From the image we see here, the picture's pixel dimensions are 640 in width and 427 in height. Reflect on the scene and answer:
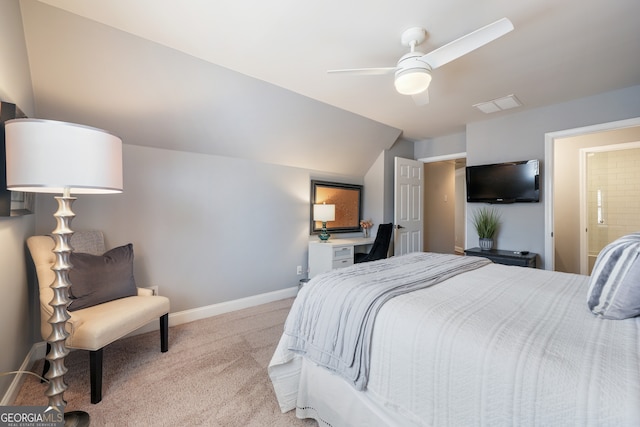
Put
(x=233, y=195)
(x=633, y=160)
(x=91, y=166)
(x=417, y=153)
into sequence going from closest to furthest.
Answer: (x=91, y=166) → (x=233, y=195) → (x=633, y=160) → (x=417, y=153)

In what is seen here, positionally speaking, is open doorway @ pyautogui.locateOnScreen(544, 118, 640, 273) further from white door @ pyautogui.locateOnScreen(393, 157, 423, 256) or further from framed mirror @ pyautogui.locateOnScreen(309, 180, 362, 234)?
framed mirror @ pyautogui.locateOnScreen(309, 180, 362, 234)

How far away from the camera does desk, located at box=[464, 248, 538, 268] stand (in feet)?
10.2

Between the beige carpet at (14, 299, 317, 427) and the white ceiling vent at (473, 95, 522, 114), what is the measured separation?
11.2ft

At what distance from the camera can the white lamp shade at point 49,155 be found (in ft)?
4.03

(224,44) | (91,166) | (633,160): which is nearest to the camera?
(91,166)

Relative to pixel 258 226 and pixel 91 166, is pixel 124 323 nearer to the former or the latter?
pixel 91 166

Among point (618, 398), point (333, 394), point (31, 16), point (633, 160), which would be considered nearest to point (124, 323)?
point (333, 394)

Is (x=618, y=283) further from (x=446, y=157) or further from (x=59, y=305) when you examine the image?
(x=446, y=157)

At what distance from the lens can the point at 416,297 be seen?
1.34 metres

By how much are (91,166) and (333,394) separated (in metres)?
1.66

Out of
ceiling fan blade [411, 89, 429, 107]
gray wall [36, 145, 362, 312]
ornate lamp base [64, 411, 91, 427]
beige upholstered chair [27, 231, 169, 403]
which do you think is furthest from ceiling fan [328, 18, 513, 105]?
ornate lamp base [64, 411, 91, 427]

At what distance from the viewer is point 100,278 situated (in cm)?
202

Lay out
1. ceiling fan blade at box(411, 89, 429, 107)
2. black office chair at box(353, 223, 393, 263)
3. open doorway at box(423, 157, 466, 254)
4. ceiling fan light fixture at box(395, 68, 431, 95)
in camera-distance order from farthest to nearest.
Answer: open doorway at box(423, 157, 466, 254), black office chair at box(353, 223, 393, 263), ceiling fan blade at box(411, 89, 429, 107), ceiling fan light fixture at box(395, 68, 431, 95)

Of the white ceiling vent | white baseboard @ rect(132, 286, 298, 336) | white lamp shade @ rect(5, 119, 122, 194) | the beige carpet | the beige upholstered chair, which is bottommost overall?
the beige carpet
